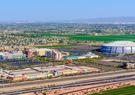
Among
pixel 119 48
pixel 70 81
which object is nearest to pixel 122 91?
pixel 70 81

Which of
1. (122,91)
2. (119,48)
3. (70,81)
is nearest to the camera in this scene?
(122,91)

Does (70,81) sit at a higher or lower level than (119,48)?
higher

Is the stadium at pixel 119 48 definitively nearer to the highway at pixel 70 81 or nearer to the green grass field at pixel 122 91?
the highway at pixel 70 81

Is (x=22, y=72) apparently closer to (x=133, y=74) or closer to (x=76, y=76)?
(x=76, y=76)

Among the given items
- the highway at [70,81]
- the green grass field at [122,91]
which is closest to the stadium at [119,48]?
the highway at [70,81]

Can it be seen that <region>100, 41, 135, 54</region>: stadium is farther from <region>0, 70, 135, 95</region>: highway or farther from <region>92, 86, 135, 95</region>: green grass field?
<region>92, 86, 135, 95</region>: green grass field

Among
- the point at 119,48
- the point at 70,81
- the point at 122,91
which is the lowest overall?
the point at 119,48

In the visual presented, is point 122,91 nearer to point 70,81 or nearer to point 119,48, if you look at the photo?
point 70,81

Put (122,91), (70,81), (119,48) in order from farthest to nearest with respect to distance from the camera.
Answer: (119,48)
(70,81)
(122,91)
